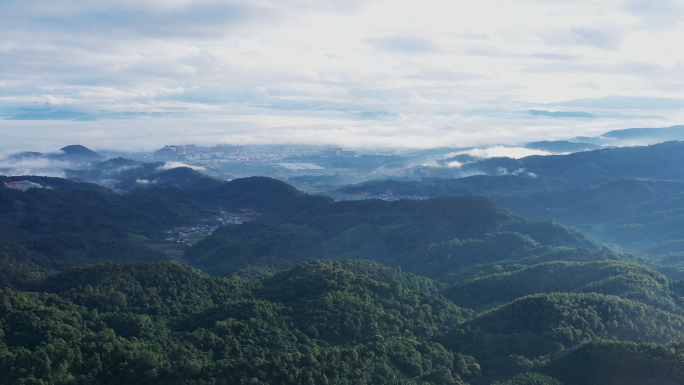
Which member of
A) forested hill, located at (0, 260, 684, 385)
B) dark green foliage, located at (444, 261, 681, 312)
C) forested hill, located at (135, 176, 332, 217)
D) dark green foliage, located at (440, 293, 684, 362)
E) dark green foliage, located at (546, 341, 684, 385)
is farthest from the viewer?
forested hill, located at (135, 176, 332, 217)

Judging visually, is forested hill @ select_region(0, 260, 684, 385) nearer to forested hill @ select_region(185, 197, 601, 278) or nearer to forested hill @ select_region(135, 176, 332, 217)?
forested hill @ select_region(185, 197, 601, 278)

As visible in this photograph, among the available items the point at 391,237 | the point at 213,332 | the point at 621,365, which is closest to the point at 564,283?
the point at 621,365

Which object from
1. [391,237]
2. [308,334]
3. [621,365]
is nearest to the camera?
[621,365]

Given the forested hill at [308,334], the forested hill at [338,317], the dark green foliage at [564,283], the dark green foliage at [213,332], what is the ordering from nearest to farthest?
the dark green foliage at [213,332]
the forested hill at [308,334]
the forested hill at [338,317]
the dark green foliage at [564,283]

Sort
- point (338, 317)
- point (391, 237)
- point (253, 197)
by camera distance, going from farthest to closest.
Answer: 1. point (253, 197)
2. point (391, 237)
3. point (338, 317)

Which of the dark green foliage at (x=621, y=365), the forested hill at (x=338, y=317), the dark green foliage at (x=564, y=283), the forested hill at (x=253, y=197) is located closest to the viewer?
the forested hill at (x=338, y=317)

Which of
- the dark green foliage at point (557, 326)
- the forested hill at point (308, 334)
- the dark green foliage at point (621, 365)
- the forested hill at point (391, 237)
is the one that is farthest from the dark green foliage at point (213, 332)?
the forested hill at point (391, 237)

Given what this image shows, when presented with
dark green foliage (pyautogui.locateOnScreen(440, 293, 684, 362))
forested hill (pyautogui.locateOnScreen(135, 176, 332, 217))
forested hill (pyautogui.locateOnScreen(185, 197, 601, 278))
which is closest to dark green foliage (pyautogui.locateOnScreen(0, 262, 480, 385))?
dark green foliage (pyautogui.locateOnScreen(440, 293, 684, 362))

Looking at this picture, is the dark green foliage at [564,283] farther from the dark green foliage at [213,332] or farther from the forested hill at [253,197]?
the forested hill at [253,197]

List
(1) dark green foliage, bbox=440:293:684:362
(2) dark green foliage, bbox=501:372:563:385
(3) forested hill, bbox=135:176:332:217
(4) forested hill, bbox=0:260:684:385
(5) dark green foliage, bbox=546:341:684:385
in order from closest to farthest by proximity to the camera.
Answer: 1. (4) forested hill, bbox=0:260:684:385
2. (5) dark green foliage, bbox=546:341:684:385
3. (2) dark green foliage, bbox=501:372:563:385
4. (1) dark green foliage, bbox=440:293:684:362
5. (3) forested hill, bbox=135:176:332:217

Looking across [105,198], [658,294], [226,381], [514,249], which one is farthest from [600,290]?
[105,198]

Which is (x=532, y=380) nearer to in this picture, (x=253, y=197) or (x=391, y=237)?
(x=391, y=237)

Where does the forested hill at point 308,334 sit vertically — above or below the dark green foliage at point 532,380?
above
